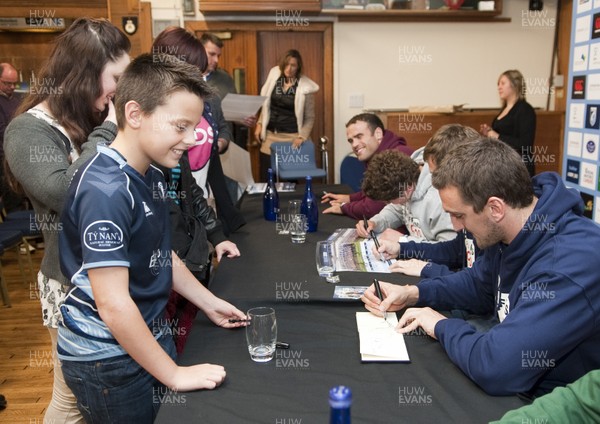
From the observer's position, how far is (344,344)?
1.41 m

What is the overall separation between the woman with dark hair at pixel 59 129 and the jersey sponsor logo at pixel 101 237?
0.41 meters

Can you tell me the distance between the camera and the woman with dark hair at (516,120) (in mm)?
5031

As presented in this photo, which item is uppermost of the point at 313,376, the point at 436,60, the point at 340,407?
the point at 436,60

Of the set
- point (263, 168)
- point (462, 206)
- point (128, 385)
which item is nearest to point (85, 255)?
point (128, 385)

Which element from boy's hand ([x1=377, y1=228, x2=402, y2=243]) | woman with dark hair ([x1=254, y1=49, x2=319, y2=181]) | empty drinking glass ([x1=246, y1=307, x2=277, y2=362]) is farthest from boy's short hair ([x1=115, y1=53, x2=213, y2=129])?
woman with dark hair ([x1=254, y1=49, x2=319, y2=181])

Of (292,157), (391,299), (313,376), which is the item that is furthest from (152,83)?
(292,157)

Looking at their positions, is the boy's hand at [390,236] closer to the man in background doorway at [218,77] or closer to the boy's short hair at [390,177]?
the boy's short hair at [390,177]

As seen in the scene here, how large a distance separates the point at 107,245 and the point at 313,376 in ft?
1.81

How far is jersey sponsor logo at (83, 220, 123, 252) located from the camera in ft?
3.59

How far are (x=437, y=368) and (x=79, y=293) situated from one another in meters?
0.86

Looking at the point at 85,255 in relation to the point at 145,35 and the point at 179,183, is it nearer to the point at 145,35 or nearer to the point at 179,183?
the point at 179,183

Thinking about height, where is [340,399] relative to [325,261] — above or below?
above

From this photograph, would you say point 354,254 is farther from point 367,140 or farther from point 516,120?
point 516,120

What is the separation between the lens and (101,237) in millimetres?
1099
